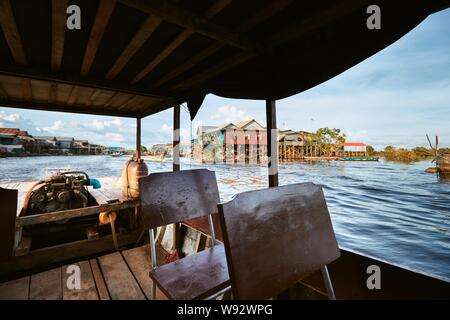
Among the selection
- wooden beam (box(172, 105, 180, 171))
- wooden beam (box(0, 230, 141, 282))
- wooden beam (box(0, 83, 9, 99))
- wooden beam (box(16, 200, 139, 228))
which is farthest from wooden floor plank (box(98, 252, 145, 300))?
wooden beam (box(0, 83, 9, 99))

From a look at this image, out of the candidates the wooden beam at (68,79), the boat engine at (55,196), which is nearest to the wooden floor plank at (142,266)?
the boat engine at (55,196)

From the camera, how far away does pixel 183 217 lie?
179 cm

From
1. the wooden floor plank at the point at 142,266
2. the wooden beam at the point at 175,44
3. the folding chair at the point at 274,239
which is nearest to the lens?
the folding chair at the point at 274,239

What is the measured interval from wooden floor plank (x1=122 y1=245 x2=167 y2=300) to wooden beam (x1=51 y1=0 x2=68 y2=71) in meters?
2.66

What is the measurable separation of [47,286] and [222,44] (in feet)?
10.6

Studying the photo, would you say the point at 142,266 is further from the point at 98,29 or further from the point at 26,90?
the point at 26,90

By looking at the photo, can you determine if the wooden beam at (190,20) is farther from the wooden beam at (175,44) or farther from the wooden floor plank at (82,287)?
the wooden floor plank at (82,287)

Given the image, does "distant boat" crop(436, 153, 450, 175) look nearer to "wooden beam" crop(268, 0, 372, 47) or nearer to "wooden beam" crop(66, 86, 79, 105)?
"wooden beam" crop(268, 0, 372, 47)

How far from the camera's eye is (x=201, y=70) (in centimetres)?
263

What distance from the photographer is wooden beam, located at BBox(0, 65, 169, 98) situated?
2.37 m

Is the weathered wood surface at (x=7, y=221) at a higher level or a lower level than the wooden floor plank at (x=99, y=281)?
higher

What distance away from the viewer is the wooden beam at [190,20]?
4.54 feet

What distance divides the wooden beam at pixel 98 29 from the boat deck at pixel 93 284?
255 centimetres
